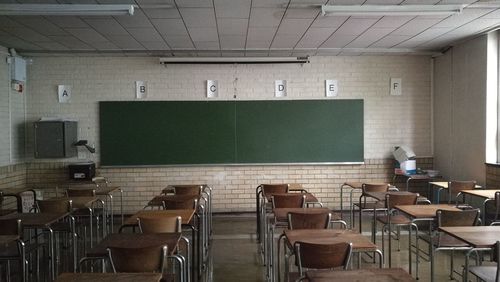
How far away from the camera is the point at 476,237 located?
3.03 metres

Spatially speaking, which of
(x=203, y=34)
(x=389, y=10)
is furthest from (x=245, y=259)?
(x=389, y=10)

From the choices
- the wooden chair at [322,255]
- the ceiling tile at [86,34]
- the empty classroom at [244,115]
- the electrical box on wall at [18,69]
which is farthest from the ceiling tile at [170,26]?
the wooden chair at [322,255]

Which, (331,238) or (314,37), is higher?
(314,37)

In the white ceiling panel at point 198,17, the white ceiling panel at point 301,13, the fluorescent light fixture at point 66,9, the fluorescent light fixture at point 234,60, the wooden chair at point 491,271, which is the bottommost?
the wooden chair at point 491,271

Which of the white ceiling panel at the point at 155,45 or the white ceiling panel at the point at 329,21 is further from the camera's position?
the white ceiling panel at the point at 155,45

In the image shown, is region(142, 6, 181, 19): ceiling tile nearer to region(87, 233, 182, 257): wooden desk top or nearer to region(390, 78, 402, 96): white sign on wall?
region(87, 233, 182, 257): wooden desk top

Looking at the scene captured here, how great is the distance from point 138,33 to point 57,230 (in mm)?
3067

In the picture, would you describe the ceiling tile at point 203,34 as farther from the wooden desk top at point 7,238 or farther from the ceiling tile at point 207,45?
the wooden desk top at point 7,238

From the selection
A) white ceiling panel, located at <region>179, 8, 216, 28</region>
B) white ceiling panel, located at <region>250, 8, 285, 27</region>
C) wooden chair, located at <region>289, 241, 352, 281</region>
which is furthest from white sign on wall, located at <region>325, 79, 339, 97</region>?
wooden chair, located at <region>289, 241, 352, 281</region>

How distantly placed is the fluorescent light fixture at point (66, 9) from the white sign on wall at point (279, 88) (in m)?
3.55

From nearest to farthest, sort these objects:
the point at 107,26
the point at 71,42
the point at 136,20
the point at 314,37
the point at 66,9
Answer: the point at 66,9, the point at 136,20, the point at 107,26, the point at 314,37, the point at 71,42

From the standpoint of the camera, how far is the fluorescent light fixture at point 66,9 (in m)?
4.70

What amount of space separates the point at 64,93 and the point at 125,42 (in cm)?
188

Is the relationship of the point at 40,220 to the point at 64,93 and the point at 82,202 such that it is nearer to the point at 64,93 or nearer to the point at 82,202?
the point at 82,202
